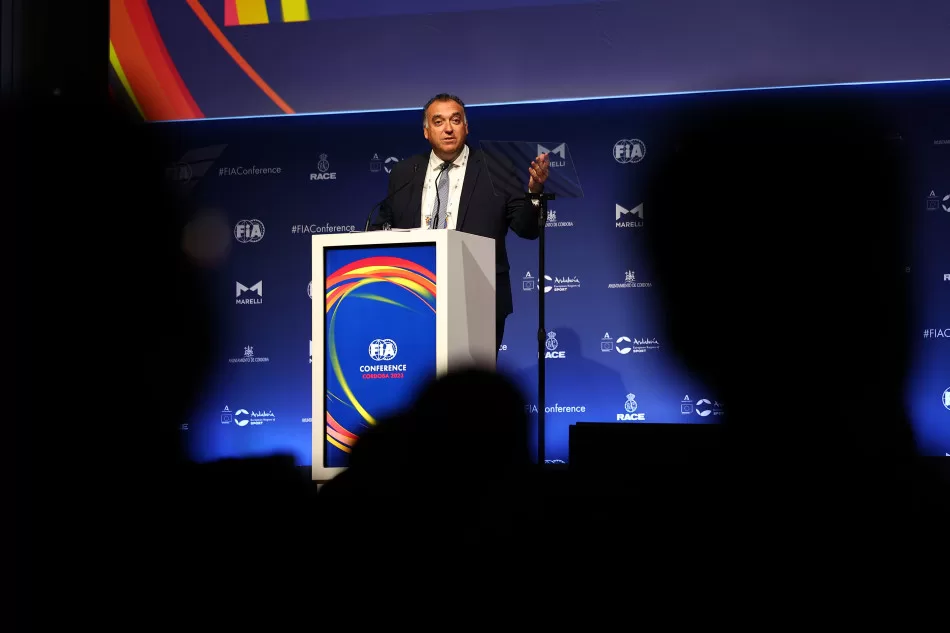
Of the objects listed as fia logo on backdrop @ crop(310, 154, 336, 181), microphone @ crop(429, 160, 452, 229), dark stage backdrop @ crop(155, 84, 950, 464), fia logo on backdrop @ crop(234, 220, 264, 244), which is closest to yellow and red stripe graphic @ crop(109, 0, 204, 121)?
dark stage backdrop @ crop(155, 84, 950, 464)

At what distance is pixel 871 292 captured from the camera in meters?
4.77

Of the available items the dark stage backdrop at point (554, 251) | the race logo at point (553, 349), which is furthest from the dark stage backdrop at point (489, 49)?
the race logo at point (553, 349)

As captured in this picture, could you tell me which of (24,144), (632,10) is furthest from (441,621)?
(632,10)

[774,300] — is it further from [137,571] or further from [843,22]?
[137,571]

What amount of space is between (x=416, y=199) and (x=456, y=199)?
18cm

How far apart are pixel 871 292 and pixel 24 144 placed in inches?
191

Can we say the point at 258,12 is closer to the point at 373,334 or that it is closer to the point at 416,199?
the point at 416,199

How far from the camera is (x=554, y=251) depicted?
5.27 metres

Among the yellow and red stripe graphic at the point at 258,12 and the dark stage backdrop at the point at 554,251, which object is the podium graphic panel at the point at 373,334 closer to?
the dark stage backdrop at the point at 554,251

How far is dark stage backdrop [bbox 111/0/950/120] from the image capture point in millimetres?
4816

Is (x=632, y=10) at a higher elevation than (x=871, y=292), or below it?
higher

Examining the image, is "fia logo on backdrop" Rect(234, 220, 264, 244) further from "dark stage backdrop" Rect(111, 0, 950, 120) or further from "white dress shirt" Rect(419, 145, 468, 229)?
"white dress shirt" Rect(419, 145, 468, 229)

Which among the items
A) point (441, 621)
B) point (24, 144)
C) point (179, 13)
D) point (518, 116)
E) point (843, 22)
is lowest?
point (441, 621)

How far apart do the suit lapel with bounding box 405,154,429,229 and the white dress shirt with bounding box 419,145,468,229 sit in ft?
0.05
